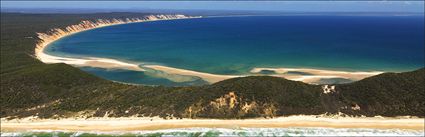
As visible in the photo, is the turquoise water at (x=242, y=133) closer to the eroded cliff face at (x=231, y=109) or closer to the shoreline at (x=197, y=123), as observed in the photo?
the shoreline at (x=197, y=123)

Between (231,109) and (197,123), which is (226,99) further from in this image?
(197,123)

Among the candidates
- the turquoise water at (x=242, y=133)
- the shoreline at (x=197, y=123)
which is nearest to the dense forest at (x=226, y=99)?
the shoreline at (x=197, y=123)

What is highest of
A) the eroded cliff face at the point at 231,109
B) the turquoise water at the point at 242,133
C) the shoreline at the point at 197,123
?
the eroded cliff face at the point at 231,109

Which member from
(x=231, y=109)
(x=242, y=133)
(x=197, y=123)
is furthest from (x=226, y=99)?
(x=242, y=133)

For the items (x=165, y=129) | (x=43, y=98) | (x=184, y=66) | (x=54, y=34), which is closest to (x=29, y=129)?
(x=43, y=98)

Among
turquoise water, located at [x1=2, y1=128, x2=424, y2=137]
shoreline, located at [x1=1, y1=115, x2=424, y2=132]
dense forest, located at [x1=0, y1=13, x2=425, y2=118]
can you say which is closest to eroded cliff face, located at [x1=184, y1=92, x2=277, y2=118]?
dense forest, located at [x1=0, y1=13, x2=425, y2=118]

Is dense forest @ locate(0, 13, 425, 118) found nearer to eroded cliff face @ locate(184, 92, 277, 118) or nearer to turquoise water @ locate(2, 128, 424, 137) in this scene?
eroded cliff face @ locate(184, 92, 277, 118)
